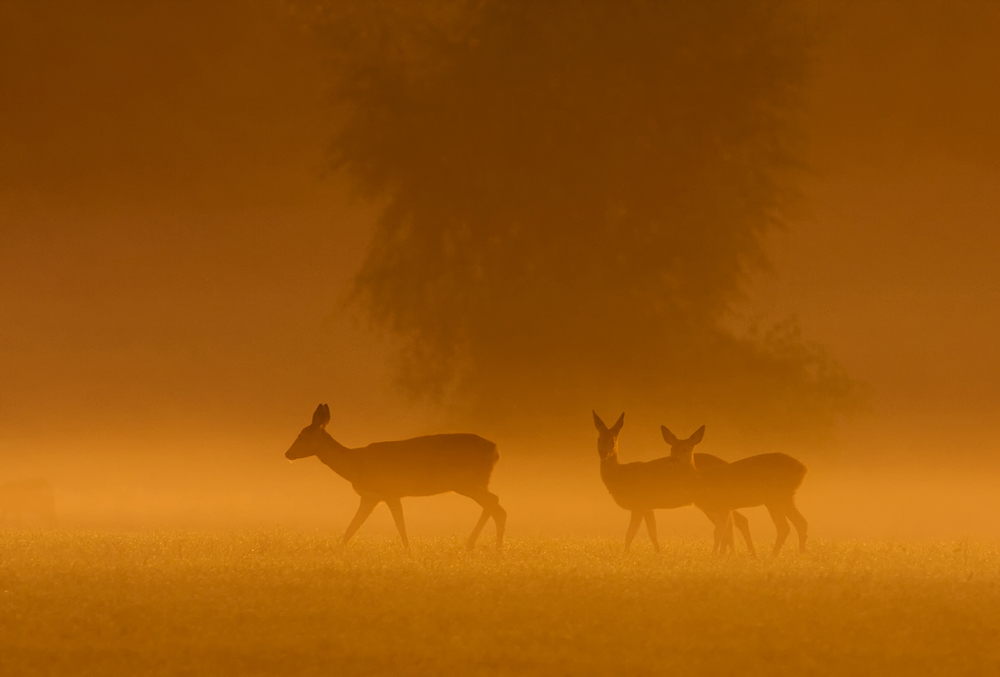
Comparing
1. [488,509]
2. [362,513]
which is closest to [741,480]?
[488,509]

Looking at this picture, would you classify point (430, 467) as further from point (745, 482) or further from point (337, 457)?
point (745, 482)

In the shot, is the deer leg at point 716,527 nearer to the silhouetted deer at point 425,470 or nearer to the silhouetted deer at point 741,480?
the silhouetted deer at point 741,480

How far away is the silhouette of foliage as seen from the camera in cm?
2103

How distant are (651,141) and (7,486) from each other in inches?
476

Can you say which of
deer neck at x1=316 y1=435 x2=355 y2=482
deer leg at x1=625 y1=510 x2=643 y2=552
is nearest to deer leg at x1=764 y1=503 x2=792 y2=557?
deer leg at x1=625 y1=510 x2=643 y2=552

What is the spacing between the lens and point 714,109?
2147cm

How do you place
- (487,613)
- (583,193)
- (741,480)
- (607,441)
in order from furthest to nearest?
(583,193), (607,441), (741,480), (487,613)

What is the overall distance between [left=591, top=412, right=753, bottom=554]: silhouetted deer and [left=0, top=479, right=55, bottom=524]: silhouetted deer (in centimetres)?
1047

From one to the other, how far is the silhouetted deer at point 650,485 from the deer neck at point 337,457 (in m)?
2.99

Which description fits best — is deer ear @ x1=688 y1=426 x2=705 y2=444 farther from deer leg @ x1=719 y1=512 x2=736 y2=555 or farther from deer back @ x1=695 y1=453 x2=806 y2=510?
deer leg @ x1=719 y1=512 x2=736 y2=555

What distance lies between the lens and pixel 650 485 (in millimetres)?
14141

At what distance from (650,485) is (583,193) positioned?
824 cm

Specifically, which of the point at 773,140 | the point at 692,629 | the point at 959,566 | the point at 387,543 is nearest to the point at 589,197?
the point at 773,140

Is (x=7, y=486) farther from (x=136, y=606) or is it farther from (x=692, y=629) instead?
(x=692, y=629)
